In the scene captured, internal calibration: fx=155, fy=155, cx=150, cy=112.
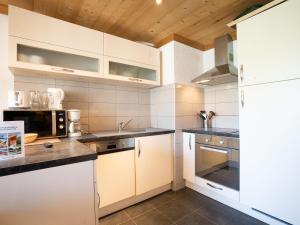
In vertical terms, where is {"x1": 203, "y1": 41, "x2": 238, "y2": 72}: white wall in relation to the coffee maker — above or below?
above

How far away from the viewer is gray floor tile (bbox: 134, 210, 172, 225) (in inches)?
58.9

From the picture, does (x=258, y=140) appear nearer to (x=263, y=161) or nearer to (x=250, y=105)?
(x=263, y=161)

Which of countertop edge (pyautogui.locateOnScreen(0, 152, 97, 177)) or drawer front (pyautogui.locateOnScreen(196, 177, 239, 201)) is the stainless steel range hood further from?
countertop edge (pyautogui.locateOnScreen(0, 152, 97, 177))

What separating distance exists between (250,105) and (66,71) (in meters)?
1.80

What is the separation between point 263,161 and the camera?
Answer: 4.53 feet

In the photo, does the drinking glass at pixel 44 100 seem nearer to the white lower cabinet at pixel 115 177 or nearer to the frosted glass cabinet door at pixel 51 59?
the frosted glass cabinet door at pixel 51 59

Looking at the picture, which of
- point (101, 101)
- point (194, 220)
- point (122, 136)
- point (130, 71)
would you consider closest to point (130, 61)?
point (130, 71)

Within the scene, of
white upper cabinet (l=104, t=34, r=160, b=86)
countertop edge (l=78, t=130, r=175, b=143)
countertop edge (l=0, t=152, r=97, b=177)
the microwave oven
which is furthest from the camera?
white upper cabinet (l=104, t=34, r=160, b=86)

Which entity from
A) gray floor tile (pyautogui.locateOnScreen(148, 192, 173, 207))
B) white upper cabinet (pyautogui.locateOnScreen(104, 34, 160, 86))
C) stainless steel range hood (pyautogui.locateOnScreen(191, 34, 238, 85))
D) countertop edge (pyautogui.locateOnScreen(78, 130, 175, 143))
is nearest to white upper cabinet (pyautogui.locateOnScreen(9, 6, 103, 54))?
white upper cabinet (pyautogui.locateOnScreen(104, 34, 160, 86))

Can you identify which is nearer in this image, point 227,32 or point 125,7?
point 125,7

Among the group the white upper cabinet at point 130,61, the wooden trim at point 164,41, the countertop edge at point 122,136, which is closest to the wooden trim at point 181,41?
the wooden trim at point 164,41

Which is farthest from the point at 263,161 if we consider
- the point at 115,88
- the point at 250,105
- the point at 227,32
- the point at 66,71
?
the point at 66,71

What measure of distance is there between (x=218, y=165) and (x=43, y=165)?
175cm

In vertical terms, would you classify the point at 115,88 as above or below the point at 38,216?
above
